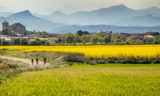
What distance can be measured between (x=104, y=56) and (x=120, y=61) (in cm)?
260

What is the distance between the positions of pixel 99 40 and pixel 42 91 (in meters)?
101

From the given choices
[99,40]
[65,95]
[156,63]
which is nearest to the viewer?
[65,95]

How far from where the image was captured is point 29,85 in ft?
26.1

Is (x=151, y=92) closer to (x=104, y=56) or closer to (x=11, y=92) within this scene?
(x=11, y=92)

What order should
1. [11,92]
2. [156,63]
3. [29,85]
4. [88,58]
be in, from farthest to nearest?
[88,58] → [156,63] → [29,85] → [11,92]

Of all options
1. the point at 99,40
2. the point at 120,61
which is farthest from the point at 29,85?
the point at 99,40

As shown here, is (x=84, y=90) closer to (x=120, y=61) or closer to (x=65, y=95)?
(x=65, y=95)

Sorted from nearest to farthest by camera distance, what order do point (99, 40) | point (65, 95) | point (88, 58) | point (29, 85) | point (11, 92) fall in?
point (65, 95) < point (11, 92) < point (29, 85) < point (88, 58) < point (99, 40)

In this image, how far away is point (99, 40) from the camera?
351 feet

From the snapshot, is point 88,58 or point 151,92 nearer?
point 151,92

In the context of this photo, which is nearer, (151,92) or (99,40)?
(151,92)

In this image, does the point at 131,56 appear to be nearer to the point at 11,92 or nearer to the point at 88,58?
the point at 88,58

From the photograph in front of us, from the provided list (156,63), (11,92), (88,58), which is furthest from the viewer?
(88,58)

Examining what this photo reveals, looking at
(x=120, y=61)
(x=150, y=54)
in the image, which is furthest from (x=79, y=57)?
(x=150, y=54)
